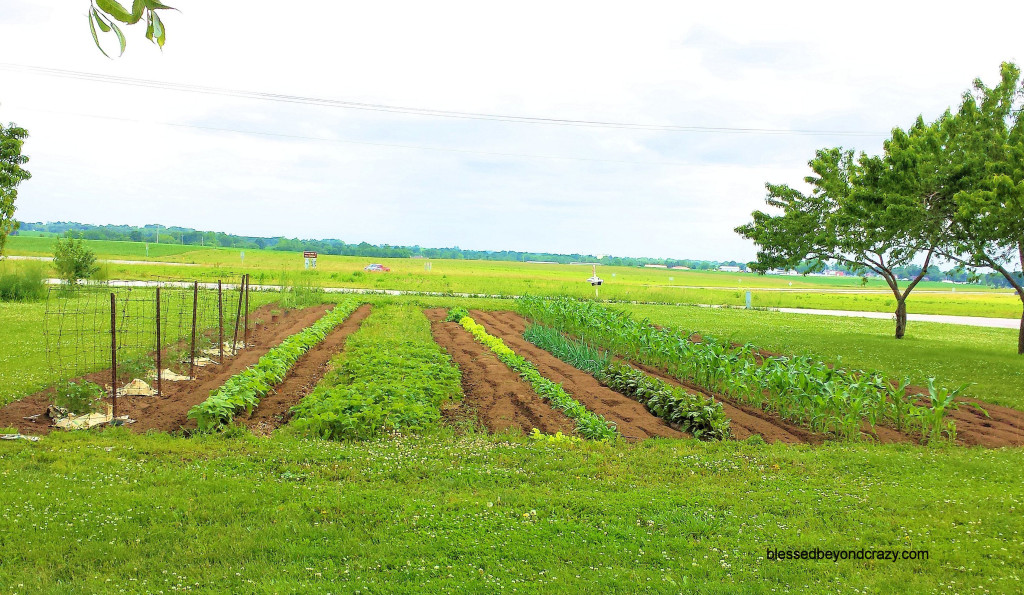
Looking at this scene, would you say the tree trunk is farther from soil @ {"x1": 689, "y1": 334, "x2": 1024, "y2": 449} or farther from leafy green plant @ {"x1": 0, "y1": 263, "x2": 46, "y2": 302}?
leafy green plant @ {"x1": 0, "y1": 263, "x2": 46, "y2": 302}

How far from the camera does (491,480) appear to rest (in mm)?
6531

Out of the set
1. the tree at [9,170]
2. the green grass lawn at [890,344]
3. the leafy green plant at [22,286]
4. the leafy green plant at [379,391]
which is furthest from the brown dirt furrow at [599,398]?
the leafy green plant at [22,286]

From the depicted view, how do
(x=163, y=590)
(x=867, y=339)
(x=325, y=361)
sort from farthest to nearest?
(x=867, y=339)
(x=325, y=361)
(x=163, y=590)

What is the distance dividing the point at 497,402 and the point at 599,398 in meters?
1.79

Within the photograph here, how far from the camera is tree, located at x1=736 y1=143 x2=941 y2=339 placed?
58.0ft

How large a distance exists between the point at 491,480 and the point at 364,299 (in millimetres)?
21957

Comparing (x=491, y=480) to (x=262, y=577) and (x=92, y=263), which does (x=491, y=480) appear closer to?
(x=262, y=577)

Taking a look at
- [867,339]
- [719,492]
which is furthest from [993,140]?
[719,492]

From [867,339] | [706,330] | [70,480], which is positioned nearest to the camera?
[70,480]

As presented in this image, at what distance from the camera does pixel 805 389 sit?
9.64m

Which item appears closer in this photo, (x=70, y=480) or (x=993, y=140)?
(x=70, y=480)

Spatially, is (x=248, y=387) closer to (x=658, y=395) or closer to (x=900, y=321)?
(x=658, y=395)

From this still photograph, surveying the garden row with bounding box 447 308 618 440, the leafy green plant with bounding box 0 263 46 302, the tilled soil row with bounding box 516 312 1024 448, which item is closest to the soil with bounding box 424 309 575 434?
the garden row with bounding box 447 308 618 440

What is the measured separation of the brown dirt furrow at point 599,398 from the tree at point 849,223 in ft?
35.2
